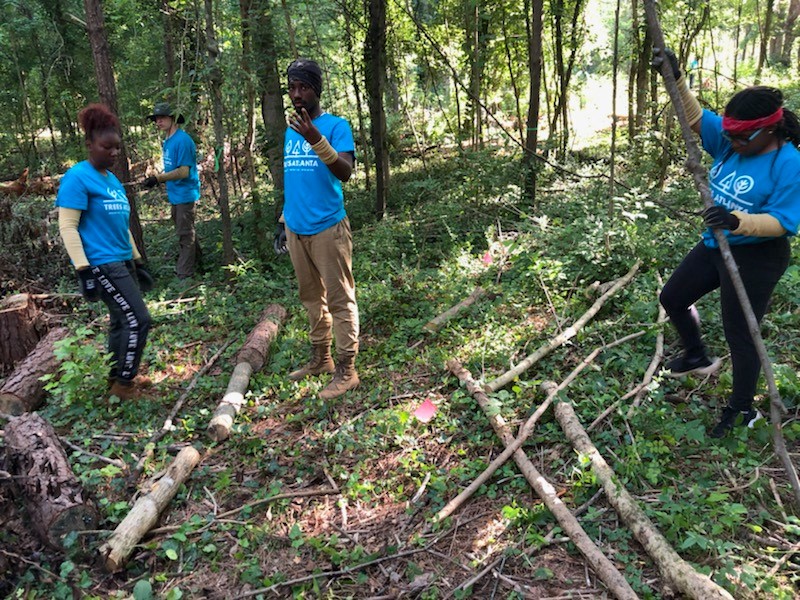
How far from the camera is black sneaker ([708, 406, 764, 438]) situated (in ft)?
10.6

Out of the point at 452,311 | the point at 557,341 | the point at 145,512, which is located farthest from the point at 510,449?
the point at 145,512

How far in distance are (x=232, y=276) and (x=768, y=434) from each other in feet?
19.6

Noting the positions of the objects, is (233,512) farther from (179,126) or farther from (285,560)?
(179,126)

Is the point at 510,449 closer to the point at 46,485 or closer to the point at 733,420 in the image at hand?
the point at 733,420

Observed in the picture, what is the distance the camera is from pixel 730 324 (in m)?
3.17

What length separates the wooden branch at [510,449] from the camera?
3074 mm

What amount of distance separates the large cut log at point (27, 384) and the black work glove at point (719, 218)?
15.9 feet

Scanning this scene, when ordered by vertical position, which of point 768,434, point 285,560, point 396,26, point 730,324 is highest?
point 396,26

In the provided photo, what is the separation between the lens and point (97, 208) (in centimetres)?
405

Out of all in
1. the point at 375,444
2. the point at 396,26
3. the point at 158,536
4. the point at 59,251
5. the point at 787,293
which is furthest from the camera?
the point at 396,26

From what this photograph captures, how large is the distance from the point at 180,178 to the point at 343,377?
13.0ft

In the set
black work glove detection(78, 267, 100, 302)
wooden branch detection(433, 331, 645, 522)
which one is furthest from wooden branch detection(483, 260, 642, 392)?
black work glove detection(78, 267, 100, 302)

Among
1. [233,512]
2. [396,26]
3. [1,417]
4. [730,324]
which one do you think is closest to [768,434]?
[730,324]

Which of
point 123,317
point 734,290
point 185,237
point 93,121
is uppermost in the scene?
point 93,121
